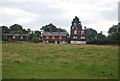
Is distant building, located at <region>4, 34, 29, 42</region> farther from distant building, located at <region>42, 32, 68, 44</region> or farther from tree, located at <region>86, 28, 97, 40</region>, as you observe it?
tree, located at <region>86, 28, 97, 40</region>

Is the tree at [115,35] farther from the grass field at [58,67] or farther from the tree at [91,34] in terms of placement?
the grass field at [58,67]

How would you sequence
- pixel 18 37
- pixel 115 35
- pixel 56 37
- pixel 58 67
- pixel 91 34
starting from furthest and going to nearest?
1. pixel 91 34
2. pixel 18 37
3. pixel 56 37
4. pixel 115 35
5. pixel 58 67

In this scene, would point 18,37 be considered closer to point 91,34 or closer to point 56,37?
point 56,37

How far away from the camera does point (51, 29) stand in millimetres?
119500

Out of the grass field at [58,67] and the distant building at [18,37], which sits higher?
the distant building at [18,37]

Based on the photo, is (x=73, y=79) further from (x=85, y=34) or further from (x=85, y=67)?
(x=85, y=34)

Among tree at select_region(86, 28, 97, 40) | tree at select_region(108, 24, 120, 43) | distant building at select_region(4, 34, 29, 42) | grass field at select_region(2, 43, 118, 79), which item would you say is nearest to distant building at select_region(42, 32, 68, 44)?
distant building at select_region(4, 34, 29, 42)

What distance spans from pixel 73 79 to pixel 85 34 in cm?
7517

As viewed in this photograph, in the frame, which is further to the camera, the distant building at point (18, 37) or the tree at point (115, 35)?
the distant building at point (18, 37)

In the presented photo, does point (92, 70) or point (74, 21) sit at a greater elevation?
point (74, 21)

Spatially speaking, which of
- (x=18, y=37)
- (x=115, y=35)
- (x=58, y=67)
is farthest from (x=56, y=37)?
(x=58, y=67)

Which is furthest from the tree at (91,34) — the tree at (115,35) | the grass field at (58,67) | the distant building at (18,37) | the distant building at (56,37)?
the grass field at (58,67)

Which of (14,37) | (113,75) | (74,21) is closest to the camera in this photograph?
(113,75)

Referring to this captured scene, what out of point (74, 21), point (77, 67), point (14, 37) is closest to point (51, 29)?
point (74, 21)
